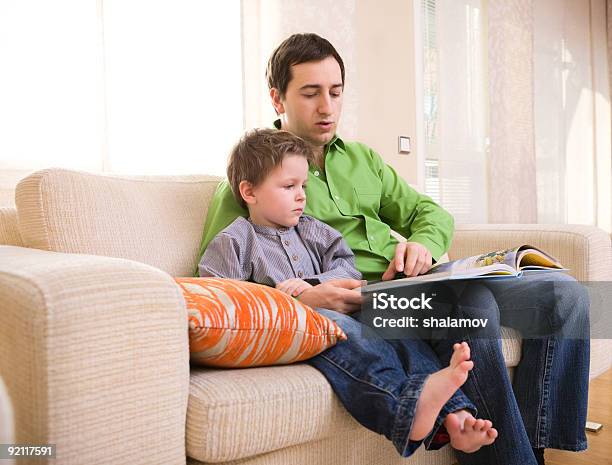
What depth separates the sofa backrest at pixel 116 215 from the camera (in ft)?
4.54

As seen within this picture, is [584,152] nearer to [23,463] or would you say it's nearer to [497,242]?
[497,242]

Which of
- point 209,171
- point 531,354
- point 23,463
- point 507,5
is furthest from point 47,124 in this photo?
point 507,5

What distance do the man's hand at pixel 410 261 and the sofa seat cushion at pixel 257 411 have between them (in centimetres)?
46

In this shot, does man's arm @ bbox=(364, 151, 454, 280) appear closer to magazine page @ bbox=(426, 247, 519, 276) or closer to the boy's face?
magazine page @ bbox=(426, 247, 519, 276)

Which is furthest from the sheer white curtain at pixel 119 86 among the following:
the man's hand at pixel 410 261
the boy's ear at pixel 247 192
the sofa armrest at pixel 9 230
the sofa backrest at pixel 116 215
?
the man's hand at pixel 410 261

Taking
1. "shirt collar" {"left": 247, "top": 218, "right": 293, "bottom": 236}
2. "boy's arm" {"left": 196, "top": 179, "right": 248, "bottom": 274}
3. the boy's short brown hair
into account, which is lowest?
"shirt collar" {"left": 247, "top": 218, "right": 293, "bottom": 236}

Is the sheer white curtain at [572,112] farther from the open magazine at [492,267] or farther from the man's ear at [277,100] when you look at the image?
the open magazine at [492,267]

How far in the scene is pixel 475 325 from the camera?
1349mm

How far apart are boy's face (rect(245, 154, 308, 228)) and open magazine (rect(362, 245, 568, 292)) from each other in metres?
0.28

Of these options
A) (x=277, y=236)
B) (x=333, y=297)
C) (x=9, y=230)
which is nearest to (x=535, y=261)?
(x=333, y=297)

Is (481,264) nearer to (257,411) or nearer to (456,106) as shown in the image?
(257,411)

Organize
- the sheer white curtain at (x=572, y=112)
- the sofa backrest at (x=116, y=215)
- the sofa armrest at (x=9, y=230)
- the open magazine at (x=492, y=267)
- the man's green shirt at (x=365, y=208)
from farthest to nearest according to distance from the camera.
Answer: the sheer white curtain at (x=572, y=112) → the man's green shirt at (x=365, y=208) → the sofa armrest at (x=9, y=230) → the sofa backrest at (x=116, y=215) → the open magazine at (x=492, y=267)

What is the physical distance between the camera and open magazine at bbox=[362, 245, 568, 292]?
1.25m

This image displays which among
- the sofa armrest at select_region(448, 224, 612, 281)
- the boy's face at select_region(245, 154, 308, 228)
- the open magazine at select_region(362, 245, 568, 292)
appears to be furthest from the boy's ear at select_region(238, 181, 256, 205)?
the sofa armrest at select_region(448, 224, 612, 281)
